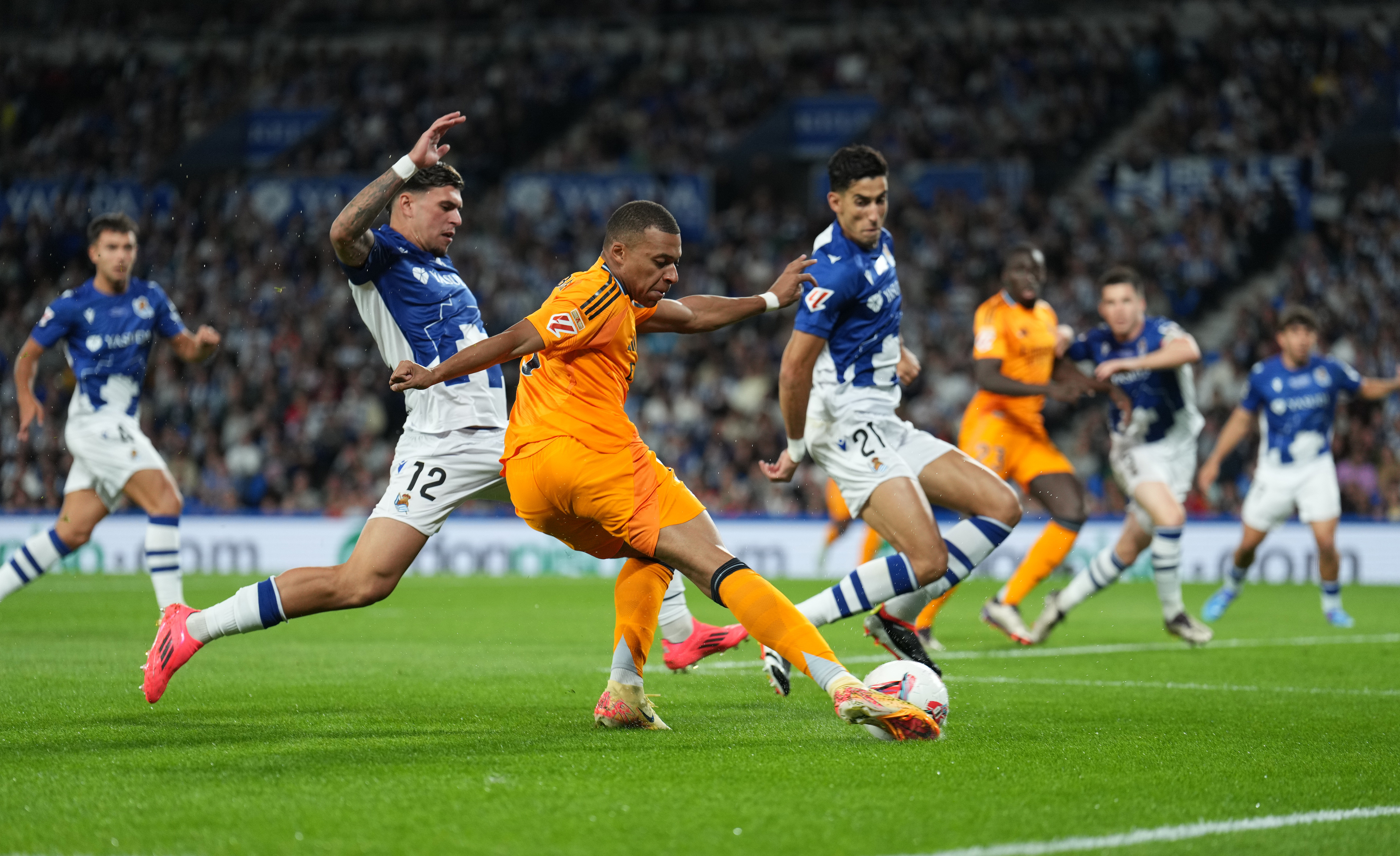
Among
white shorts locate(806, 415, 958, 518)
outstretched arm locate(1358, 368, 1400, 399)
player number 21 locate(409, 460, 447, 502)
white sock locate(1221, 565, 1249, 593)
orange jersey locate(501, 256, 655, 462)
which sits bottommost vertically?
white sock locate(1221, 565, 1249, 593)

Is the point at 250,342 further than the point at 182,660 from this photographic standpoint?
Yes

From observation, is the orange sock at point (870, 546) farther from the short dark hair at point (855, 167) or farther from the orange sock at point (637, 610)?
the orange sock at point (637, 610)

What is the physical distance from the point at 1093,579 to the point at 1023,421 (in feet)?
3.96

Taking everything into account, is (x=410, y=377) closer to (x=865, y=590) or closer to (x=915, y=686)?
(x=915, y=686)

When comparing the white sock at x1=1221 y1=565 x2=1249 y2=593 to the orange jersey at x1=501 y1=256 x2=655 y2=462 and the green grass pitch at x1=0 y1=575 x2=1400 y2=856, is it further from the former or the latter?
the orange jersey at x1=501 y1=256 x2=655 y2=462

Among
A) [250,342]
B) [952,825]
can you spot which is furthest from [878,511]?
[250,342]

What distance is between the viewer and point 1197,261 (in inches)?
917

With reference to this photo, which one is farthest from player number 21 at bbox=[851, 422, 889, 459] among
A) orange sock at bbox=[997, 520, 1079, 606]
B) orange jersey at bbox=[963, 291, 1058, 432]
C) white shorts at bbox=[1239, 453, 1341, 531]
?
white shorts at bbox=[1239, 453, 1341, 531]

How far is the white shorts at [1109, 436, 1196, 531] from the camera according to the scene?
1060cm

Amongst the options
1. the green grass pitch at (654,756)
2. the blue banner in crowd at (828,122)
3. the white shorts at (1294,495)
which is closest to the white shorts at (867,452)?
the green grass pitch at (654,756)

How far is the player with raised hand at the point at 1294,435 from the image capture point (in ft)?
40.7

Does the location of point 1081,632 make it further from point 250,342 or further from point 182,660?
point 250,342

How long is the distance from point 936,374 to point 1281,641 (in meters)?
11.5

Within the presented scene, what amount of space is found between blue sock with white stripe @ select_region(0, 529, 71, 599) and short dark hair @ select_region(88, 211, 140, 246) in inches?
75.0
